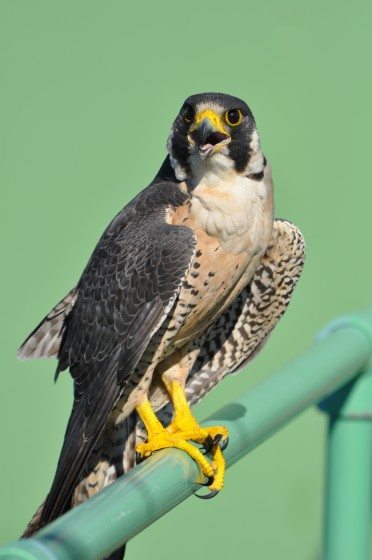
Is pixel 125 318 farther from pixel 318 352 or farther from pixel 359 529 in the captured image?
pixel 359 529

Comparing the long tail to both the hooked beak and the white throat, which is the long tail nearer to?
the white throat

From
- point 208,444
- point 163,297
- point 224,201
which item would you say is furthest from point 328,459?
point 224,201

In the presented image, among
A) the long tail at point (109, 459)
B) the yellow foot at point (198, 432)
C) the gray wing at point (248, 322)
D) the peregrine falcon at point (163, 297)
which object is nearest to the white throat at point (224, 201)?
the peregrine falcon at point (163, 297)

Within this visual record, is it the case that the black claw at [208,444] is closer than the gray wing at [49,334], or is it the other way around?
the black claw at [208,444]

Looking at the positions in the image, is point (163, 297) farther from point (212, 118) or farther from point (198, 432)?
point (212, 118)

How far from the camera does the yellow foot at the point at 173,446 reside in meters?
2.96

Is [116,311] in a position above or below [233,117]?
below

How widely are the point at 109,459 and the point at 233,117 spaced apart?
1050 millimetres

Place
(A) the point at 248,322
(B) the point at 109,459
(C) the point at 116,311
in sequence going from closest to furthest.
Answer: (C) the point at 116,311 < (B) the point at 109,459 < (A) the point at 248,322

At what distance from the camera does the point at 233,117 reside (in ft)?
10.5

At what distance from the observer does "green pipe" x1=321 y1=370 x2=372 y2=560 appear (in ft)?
10.2

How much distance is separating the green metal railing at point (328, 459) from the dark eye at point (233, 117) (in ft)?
1.94

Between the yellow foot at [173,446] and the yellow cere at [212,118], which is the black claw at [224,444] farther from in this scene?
the yellow cere at [212,118]

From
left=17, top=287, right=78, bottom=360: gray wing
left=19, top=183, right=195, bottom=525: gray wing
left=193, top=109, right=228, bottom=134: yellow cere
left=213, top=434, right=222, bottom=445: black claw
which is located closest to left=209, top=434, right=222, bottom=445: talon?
left=213, top=434, right=222, bottom=445: black claw
